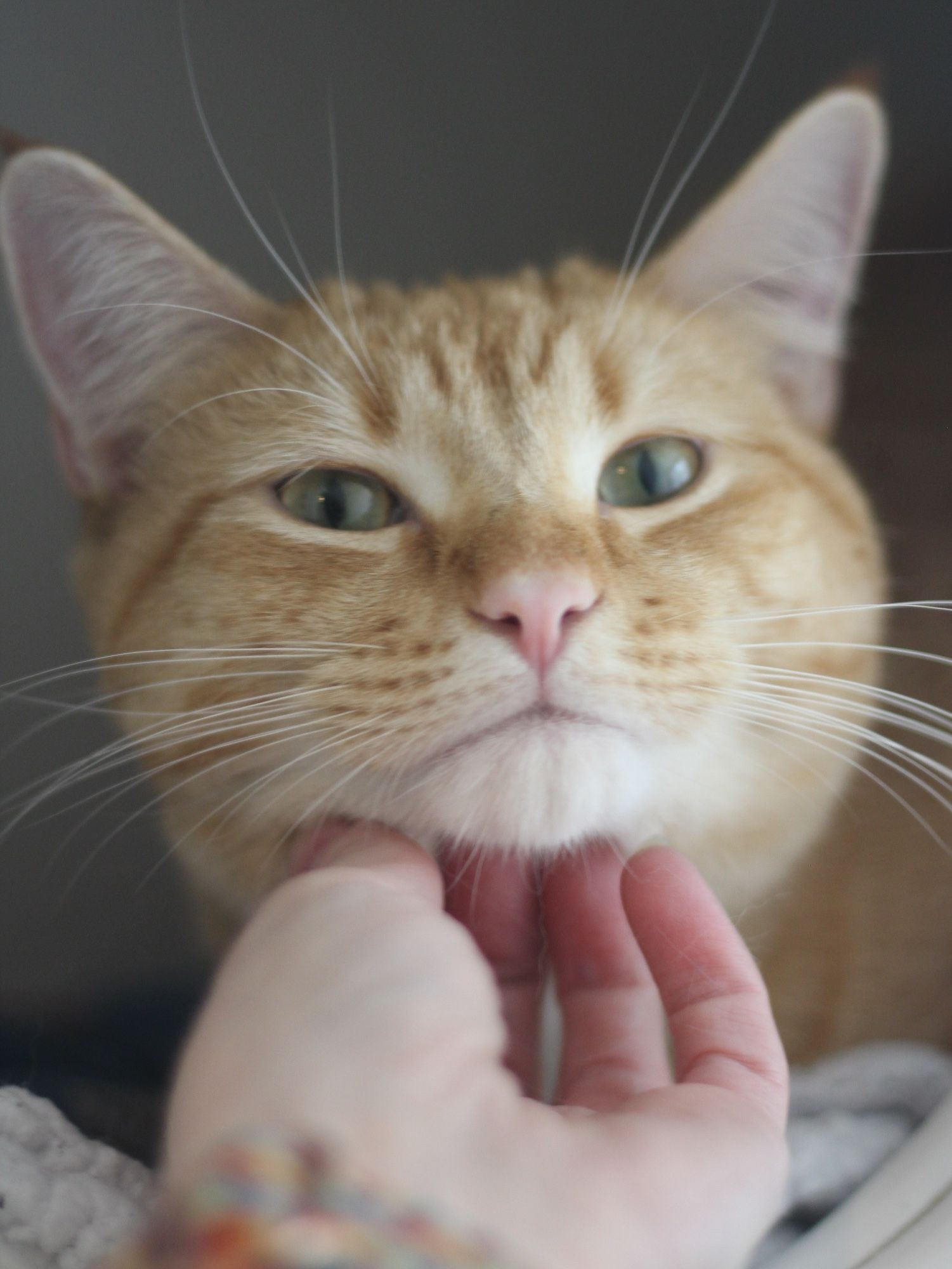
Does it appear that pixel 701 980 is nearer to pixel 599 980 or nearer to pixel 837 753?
pixel 599 980

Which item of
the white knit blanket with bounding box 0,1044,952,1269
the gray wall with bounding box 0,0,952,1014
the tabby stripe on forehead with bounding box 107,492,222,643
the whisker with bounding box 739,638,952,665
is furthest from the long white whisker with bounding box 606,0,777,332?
the white knit blanket with bounding box 0,1044,952,1269

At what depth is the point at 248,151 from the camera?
1.18 metres

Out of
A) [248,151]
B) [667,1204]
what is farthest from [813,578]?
[248,151]

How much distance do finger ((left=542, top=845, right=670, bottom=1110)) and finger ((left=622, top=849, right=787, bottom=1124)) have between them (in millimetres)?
47

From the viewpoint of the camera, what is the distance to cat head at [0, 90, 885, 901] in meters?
0.88

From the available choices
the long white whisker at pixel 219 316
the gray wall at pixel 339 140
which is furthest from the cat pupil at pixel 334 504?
the gray wall at pixel 339 140

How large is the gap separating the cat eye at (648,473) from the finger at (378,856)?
1.39ft

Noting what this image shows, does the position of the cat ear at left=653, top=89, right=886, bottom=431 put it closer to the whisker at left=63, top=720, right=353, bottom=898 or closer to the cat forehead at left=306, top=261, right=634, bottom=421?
the cat forehead at left=306, top=261, right=634, bottom=421

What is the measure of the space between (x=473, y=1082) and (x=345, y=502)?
0.61 m

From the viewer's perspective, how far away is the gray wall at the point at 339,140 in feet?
3.61

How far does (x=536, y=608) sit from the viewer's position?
0.83 metres

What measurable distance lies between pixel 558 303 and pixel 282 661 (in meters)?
0.58

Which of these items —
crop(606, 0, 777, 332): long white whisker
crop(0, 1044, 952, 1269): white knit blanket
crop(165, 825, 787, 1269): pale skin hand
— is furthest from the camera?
crop(606, 0, 777, 332): long white whisker

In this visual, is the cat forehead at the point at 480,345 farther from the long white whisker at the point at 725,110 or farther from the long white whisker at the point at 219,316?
the long white whisker at the point at 725,110
